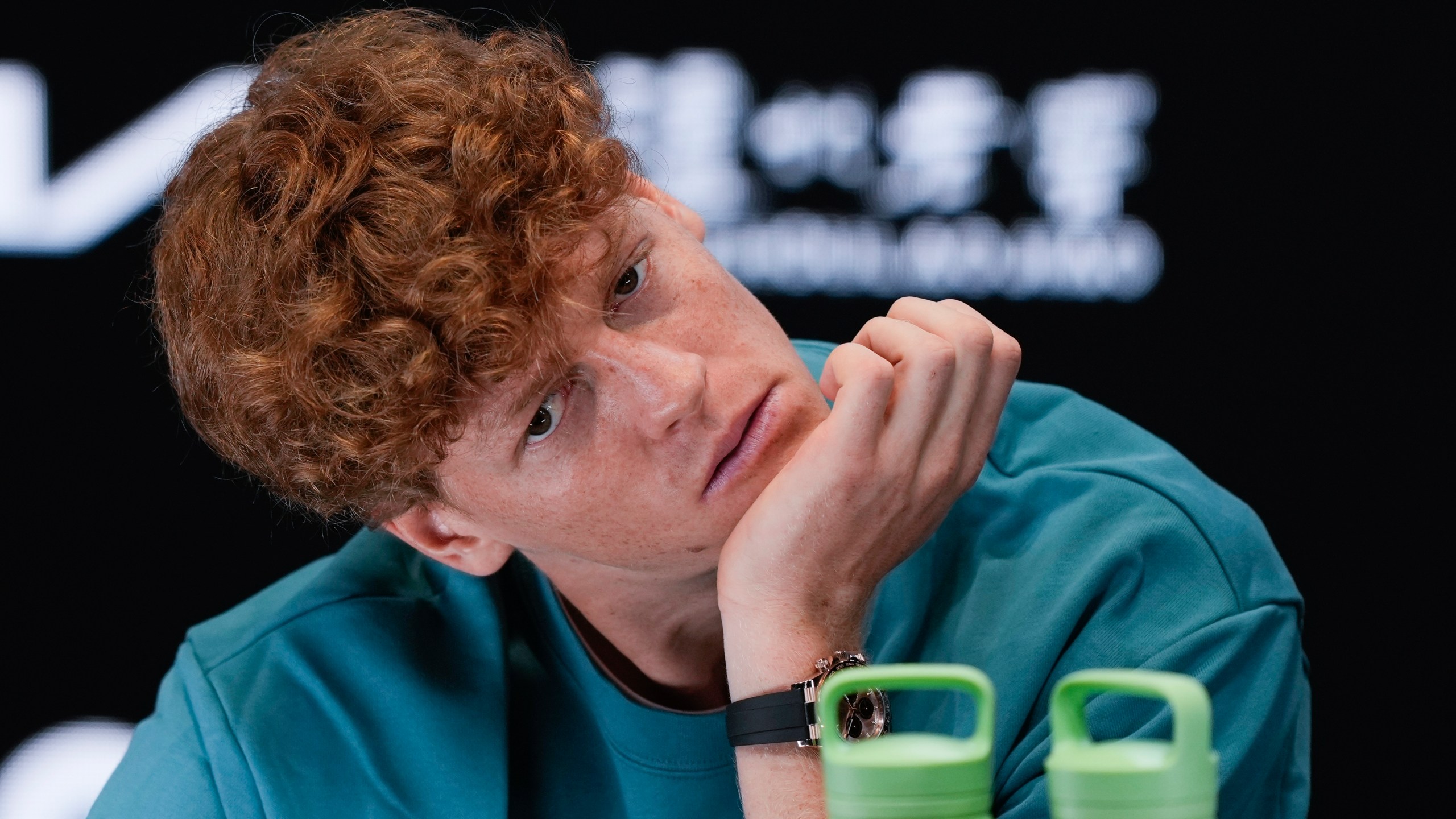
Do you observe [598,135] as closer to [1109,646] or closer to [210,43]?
[1109,646]

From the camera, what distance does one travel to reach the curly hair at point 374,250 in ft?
3.00

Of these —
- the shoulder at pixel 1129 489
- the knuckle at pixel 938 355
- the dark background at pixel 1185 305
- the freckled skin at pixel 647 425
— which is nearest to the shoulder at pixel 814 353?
the shoulder at pixel 1129 489

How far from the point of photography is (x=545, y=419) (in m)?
0.98

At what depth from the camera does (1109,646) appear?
3.31ft

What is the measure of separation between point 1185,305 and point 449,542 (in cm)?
136

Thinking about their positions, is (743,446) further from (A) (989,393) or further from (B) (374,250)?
(B) (374,250)

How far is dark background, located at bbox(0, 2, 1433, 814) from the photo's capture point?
210 cm

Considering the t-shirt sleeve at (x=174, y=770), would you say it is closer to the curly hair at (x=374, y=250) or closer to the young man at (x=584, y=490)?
the young man at (x=584, y=490)

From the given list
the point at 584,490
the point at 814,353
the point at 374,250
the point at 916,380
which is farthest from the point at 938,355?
Answer: the point at 814,353

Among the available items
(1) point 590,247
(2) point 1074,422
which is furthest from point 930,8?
(1) point 590,247

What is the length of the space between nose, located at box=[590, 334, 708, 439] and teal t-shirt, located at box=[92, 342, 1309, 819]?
30 cm

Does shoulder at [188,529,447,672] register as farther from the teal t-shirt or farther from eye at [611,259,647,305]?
eye at [611,259,647,305]

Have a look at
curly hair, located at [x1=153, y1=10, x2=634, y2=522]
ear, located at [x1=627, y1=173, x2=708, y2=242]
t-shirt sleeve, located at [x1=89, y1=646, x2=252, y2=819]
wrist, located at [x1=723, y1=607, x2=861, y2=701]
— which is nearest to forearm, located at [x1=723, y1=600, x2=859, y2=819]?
wrist, located at [x1=723, y1=607, x2=861, y2=701]

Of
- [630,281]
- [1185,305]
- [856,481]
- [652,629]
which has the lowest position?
[1185,305]
